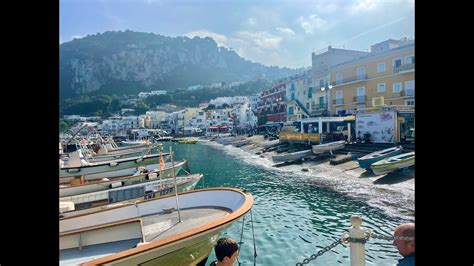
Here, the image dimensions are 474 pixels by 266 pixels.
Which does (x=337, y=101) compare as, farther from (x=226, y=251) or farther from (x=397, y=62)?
(x=226, y=251)

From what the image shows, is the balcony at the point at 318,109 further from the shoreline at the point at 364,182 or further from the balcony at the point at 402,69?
the shoreline at the point at 364,182

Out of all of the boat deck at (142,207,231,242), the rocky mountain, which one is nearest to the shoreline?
the boat deck at (142,207,231,242)

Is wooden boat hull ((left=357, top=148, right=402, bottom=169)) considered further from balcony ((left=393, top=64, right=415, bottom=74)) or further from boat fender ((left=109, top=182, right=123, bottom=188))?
boat fender ((left=109, top=182, right=123, bottom=188))

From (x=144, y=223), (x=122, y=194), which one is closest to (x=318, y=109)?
(x=122, y=194)

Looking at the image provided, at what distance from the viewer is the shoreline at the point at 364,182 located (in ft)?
39.6

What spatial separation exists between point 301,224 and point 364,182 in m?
8.09

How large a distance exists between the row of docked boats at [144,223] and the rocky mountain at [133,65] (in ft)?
459

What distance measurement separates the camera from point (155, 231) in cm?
630

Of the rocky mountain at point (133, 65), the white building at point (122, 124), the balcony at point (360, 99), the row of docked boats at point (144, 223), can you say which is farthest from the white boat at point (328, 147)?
the rocky mountain at point (133, 65)

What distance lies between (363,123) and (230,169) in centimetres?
1335
